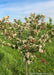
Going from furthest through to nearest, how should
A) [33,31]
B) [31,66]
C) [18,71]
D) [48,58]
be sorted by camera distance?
[48,58] → [31,66] → [18,71] → [33,31]

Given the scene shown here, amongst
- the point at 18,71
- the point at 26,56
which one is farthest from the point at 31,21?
the point at 18,71

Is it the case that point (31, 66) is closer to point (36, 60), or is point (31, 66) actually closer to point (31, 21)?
point (36, 60)

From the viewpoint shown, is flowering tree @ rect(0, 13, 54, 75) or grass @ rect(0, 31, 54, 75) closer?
flowering tree @ rect(0, 13, 54, 75)

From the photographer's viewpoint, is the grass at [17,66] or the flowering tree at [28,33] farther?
the grass at [17,66]

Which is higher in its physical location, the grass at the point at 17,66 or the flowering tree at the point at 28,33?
the flowering tree at the point at 28,33

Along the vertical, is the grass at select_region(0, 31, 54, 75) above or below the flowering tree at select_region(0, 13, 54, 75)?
below

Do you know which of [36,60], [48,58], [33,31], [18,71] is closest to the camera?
[33,31]

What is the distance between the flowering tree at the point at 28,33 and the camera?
6.12 meters

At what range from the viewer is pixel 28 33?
629 cm

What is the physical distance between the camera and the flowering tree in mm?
6121

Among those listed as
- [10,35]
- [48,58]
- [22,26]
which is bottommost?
[48,58]

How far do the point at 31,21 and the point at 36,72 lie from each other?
4240 mm

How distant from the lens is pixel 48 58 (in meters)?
11.4

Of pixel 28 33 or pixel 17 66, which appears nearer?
pixel 28 33
